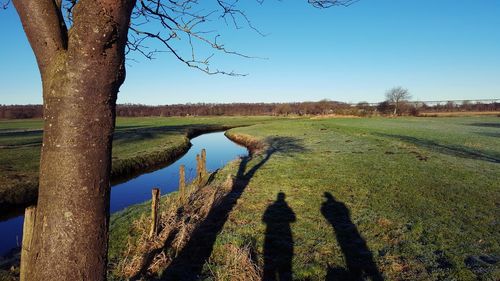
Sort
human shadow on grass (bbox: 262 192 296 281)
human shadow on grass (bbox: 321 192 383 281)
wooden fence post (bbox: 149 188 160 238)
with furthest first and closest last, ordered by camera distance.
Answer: wooden fence post (bbox: 149 188 160 238)
human shadow on grass (bbox: 262 192 296 281)
human shadow on grass (bbox: 321 192 383 281)

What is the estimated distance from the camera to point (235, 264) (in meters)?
6.00

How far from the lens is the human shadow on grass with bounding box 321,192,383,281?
615 cm

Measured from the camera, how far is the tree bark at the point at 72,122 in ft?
7.88

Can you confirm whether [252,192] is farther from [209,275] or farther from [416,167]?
[416,167]

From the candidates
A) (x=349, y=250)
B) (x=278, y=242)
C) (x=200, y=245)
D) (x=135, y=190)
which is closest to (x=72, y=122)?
(x=200, y=245)

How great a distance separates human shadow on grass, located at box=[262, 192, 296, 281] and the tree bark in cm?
424

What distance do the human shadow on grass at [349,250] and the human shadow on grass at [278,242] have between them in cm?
82

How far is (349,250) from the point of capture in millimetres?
7148

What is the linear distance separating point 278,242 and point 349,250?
146 centimetres

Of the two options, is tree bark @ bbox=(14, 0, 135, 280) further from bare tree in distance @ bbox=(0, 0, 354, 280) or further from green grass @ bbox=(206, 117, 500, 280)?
green grass @ bbox=(206, 117, 500, 280)

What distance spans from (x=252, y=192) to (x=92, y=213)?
9.81 metres

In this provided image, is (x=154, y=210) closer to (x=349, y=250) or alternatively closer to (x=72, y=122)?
(x=349, y=250)

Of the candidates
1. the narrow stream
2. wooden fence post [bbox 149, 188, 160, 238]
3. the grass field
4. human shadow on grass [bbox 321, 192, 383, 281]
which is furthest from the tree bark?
the narrow stream

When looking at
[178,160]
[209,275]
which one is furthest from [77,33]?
[178,160]
